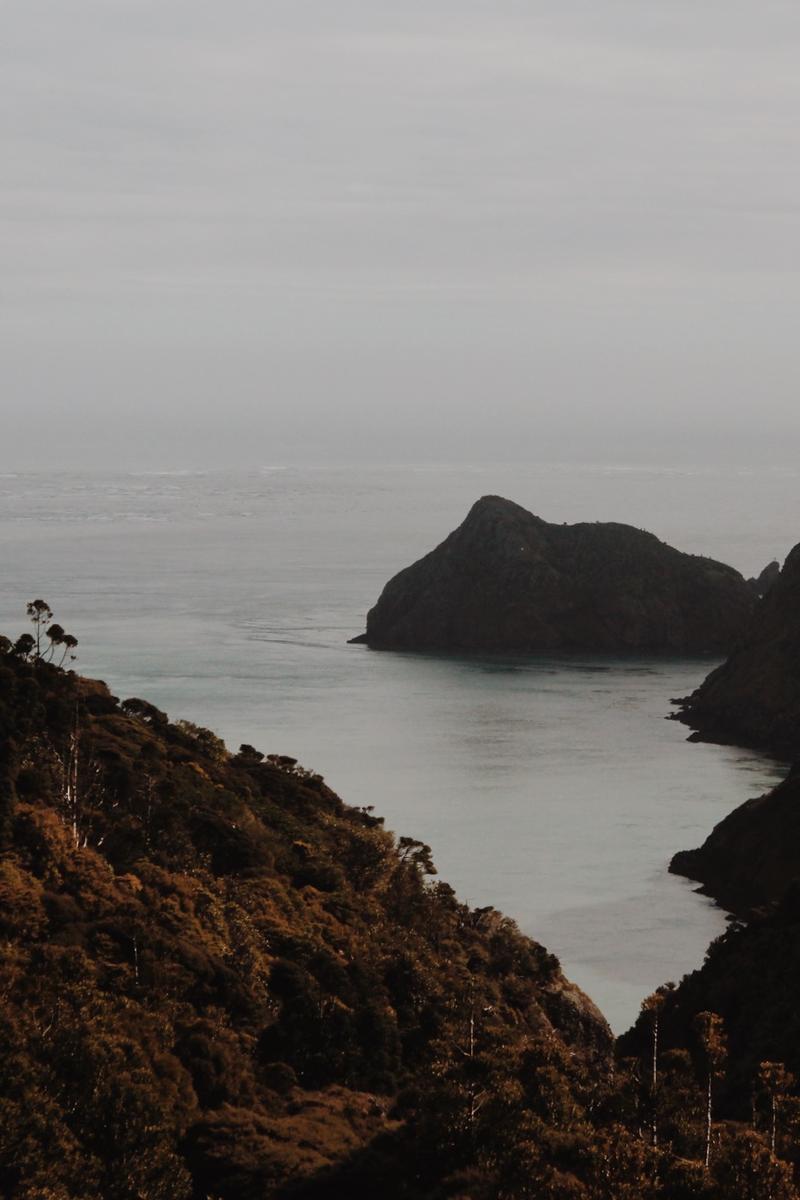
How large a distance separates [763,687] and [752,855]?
47047 millimetres

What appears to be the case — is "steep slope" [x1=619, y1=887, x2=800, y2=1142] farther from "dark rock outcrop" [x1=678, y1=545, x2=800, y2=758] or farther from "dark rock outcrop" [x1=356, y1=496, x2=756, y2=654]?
"dark rock outcrop" [x1=356, y1=496, x2=756, y2=654]

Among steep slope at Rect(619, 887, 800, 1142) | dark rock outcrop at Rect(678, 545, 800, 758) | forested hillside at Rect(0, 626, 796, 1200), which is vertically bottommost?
steep slope at Rect(619, 887, 800, 1142)

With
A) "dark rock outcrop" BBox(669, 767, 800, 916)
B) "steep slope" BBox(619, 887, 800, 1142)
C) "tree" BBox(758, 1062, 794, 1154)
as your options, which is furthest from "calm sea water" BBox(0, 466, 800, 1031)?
"tree" BBox(758, 1062, 794, 1154)

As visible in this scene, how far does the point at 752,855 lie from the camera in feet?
280

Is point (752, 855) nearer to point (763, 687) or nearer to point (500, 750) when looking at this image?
point (500, 750)

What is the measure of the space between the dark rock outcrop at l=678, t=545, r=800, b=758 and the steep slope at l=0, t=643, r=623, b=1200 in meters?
56.2

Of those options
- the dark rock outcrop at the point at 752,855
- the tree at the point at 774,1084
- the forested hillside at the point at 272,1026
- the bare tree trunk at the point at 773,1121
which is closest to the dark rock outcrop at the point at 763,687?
the dark rock outcrop at the point at 752,855

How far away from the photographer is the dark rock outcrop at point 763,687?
12644 cm

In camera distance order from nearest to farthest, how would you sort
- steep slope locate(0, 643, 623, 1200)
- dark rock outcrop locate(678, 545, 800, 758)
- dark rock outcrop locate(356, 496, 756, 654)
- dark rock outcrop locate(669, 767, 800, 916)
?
steep slope locate(0, 643, 623, 1200) → dark rock outcrop locate(669, 767, 800, 916) → dark rock outcrop locate(678, 545, 800, 758) → dark rock outcrop locate(356, 496, 756, 654)

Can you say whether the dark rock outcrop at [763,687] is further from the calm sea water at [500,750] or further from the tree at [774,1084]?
the tree at [774,1084]

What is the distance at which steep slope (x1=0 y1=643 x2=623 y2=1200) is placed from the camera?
35.7 m

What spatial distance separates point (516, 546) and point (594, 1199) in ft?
532

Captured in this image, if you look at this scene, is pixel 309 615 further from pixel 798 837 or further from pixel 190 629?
pixel 798 837

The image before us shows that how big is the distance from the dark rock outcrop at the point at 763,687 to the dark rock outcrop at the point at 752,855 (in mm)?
34207
